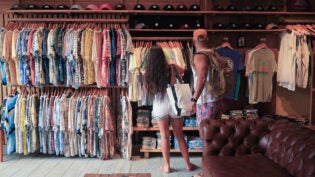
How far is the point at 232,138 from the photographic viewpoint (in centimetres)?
301

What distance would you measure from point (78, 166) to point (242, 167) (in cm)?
230

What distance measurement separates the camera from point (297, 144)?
8.20ft

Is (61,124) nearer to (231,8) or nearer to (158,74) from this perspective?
(158,74)

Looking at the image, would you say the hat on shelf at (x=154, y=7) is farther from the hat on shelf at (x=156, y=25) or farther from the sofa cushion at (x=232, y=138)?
the sofa cushion at (x=232, y=138)

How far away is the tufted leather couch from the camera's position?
2.41 meters

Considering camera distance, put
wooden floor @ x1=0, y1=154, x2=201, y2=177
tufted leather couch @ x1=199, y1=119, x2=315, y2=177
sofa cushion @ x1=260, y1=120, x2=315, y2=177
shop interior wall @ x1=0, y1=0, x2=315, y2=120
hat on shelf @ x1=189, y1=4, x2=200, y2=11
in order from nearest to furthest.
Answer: sofa cushion @ x1=260, y1=120, x2=315, y2=177 → tufted leather couch @ x1=199, y1=119, x2=315, y2=177 → wooden floor @ x1=0, y1=154, x2=201, y2=177 → hat on shelf @ x1=189, y1=4, x2=200, y2=11 → shop interior wall @ x1=0, y1=0, x2=315, y2=120

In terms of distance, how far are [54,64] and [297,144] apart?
3166 millimetres

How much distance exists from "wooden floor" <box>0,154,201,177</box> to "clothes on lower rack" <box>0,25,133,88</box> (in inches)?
40.8

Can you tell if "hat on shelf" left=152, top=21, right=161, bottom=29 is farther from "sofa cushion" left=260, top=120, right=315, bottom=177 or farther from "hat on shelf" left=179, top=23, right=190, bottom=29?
"sofa cushion" left=260, top=120, right=315, bottom=177

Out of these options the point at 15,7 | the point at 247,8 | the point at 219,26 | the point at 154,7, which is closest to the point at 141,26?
the point at 154,7

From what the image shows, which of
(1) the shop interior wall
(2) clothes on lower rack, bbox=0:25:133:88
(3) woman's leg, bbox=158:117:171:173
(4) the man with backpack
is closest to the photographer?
(4) the man with backpack

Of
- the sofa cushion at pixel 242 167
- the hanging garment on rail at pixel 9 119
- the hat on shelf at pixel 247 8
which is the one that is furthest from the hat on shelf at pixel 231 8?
the hanging garment on rail at pixel 9 119

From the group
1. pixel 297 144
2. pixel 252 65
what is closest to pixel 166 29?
pixel 252 65

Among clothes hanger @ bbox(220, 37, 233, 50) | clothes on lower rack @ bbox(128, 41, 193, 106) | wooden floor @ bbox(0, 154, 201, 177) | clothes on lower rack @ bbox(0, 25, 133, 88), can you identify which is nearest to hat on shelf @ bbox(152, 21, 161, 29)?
clothes on lower rack @ bbox(128, 41, 193, 106)
